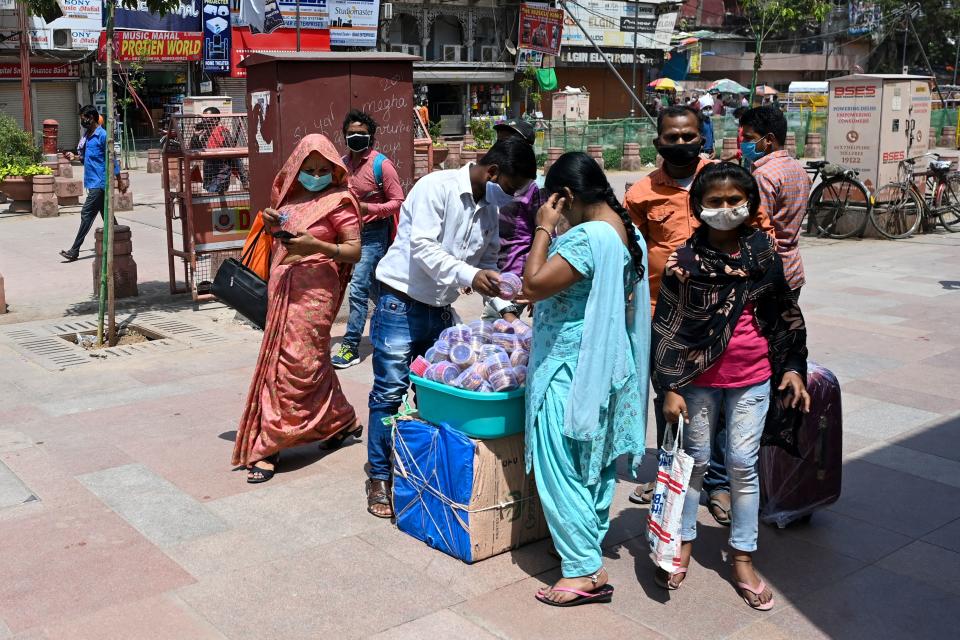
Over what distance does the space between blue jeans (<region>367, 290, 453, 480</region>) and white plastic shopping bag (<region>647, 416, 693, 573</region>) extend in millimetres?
1305

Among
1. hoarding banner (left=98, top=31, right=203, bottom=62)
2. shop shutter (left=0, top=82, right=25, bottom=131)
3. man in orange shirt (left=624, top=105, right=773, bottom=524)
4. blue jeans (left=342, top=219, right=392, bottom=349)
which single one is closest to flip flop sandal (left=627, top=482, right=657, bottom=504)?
man in orange shirt (left=624, top=105, right=773, bottom=524)

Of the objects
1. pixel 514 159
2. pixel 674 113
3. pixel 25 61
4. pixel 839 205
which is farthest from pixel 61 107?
pixel 514 159

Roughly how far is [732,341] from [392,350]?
156cm

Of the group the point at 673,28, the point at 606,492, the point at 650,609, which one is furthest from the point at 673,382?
the point at 673,28

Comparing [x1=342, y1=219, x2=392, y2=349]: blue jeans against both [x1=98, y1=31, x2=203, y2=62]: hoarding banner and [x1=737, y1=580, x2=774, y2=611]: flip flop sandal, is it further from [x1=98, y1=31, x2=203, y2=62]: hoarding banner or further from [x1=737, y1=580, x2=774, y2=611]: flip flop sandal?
[x1=98, y1=31, x2=203, y2=62]: hoarding banner

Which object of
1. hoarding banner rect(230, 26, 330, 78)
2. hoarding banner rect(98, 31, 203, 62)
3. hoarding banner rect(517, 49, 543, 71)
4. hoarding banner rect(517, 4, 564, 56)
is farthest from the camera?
hoarding banner rect(517, 49, 543, 71)

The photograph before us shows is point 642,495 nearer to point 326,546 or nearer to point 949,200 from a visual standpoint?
point 326,546

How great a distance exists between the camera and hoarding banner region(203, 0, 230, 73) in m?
30.8

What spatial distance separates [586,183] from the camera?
3629 mm

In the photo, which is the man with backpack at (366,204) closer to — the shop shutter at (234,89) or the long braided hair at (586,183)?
the long braided hair at (586,183)

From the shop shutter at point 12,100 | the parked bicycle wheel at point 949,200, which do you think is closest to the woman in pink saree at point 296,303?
the parked bicycle wheel at point 949,200

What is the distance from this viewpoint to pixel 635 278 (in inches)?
147

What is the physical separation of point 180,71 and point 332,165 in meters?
30.5

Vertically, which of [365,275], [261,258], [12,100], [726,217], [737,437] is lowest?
[737,437]
